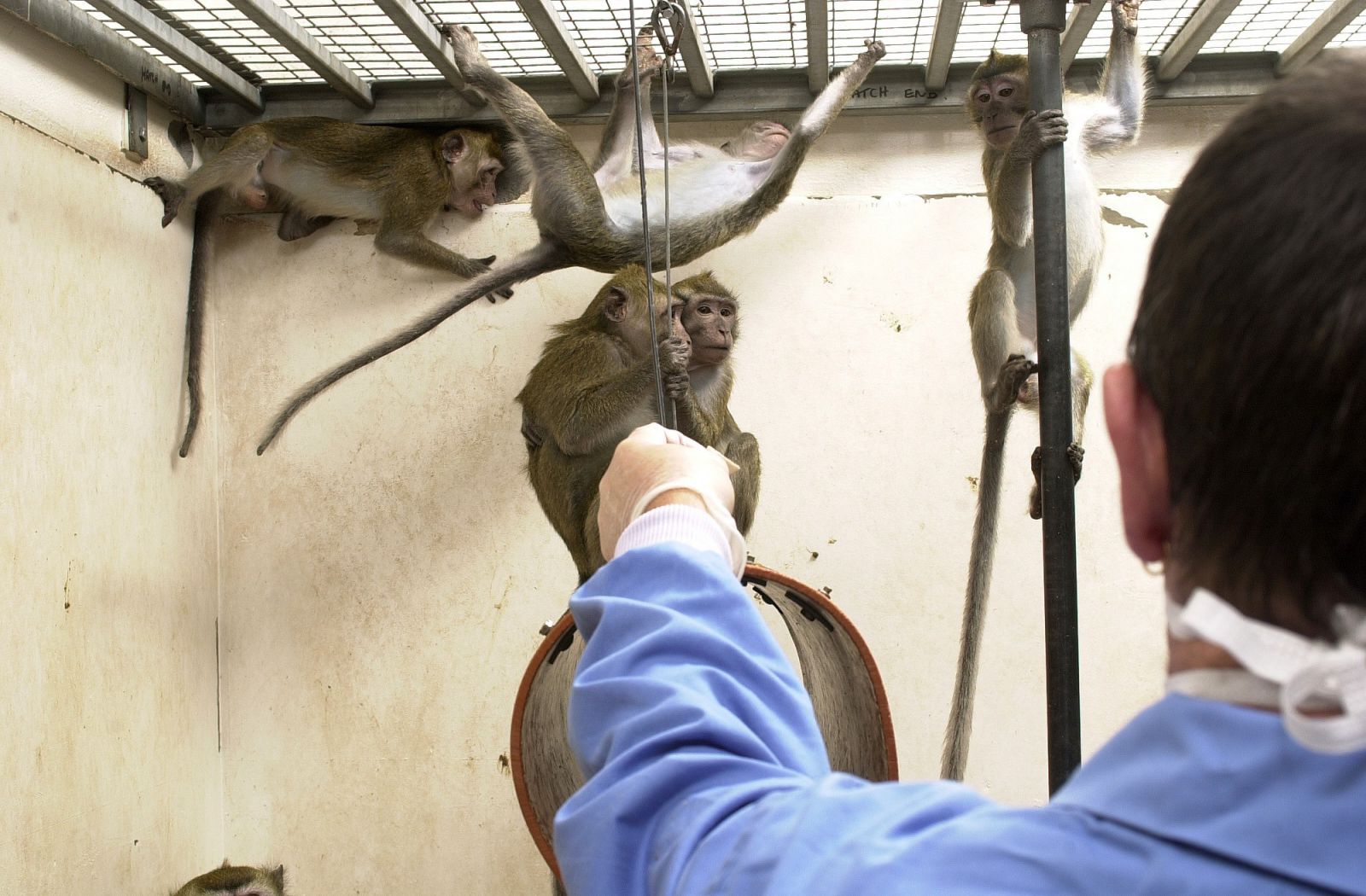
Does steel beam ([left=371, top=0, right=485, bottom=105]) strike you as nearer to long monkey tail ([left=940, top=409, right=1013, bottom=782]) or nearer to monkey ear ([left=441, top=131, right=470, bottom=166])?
monkey ear ([left=441, top=131, right=470, bottom=166])

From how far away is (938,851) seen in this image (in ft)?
2.32

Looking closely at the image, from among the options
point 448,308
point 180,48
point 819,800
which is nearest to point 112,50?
point 180,48

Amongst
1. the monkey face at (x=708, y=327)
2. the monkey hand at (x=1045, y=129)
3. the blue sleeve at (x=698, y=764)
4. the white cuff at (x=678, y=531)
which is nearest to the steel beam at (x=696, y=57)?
the monkey face at (x=708, y=327)

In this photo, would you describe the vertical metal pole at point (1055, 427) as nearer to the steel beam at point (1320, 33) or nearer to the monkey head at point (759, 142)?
the steel beam at point (1320, 33)

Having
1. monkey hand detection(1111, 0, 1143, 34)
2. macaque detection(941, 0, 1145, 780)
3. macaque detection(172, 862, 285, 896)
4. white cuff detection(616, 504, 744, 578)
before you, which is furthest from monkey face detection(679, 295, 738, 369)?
white cuff detection(616, 504, 744, 578)

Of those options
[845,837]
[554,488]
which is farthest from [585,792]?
[554,488]

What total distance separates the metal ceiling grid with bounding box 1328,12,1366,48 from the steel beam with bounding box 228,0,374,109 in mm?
3600

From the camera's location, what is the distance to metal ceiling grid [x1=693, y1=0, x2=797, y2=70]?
388 centimetres

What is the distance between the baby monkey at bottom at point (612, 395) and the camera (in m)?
3.82

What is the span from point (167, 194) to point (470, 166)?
117 cm

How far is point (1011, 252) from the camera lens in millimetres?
3609

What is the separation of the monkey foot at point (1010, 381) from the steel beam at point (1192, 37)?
1566mm

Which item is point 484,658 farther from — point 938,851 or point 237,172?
point 938,851

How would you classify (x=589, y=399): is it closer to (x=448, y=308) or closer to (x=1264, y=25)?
(x=448, y=308)
